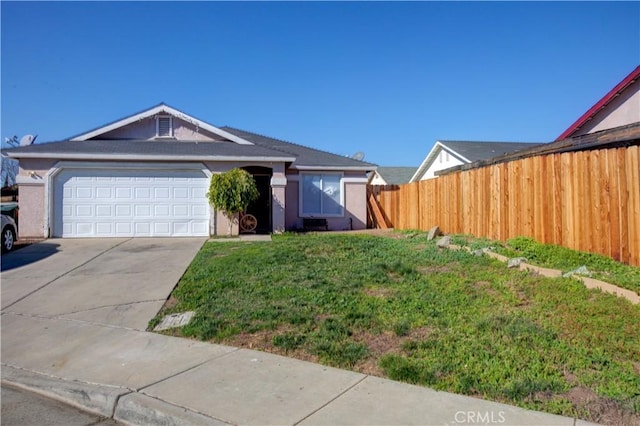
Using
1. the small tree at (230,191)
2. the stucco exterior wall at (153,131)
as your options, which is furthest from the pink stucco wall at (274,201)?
the stucco exterior wall at (153,131)

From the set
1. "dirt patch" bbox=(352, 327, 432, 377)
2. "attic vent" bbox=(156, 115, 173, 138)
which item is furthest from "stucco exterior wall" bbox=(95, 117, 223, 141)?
"dirt patch" bbox=(352, 327, 432, 377)

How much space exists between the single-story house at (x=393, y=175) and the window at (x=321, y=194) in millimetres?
21702

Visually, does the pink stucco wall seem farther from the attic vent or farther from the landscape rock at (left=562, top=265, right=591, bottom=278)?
the landscape rock at (left=562, top=265, right=591, bottom=278)

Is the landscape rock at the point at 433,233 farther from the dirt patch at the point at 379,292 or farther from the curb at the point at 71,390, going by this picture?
the curb at the point at 71,390

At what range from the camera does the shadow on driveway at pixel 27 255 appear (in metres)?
11.8

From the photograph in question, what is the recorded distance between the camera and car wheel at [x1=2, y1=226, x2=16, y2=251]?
13.2 meters

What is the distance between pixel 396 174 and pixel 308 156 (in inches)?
945

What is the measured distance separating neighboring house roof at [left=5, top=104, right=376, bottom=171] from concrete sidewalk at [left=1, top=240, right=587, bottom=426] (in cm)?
920

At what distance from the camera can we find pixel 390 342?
5.54 m

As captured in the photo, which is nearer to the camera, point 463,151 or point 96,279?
point 96,279

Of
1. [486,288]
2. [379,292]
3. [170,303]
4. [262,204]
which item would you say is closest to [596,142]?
[486,288]

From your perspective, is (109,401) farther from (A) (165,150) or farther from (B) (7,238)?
(A) (165,150)

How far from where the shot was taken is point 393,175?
44.4m

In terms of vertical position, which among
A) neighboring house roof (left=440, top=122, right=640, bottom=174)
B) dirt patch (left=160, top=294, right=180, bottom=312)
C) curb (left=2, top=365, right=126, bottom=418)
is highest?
neighboring house roof (left=440, top=122, right=640, bottom=174)
